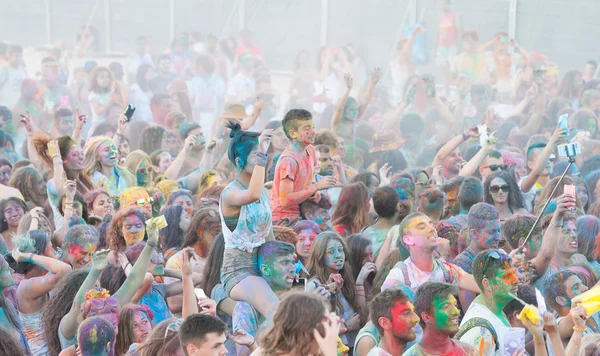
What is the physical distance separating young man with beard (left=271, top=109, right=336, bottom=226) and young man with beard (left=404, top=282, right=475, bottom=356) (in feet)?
6.79

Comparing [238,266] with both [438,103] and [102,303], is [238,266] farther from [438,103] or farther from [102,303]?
[438,103]

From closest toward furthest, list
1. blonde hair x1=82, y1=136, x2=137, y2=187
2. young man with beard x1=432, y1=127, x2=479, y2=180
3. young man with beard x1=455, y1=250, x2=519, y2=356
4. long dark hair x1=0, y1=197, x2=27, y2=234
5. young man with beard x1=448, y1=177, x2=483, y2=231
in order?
young man with beard x1=455, y1=250, x2=519, y2=356 < long dark hair x1=0, y1=197, x2=27, y2=234 < young man with beard x1=448, y1=177, x2=483, y2=231 < blonde hair x1=82, y1=136, x2=137, y2=187 < young man with beard x1=432, y1=127, x2=479, y2=180

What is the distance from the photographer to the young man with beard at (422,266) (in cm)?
643

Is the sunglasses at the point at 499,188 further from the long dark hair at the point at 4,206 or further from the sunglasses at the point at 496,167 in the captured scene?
the long dark hair at the point at 4,206

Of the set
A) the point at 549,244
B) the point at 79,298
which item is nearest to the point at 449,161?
the point at 549,244

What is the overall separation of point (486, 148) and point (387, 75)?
8083 mm

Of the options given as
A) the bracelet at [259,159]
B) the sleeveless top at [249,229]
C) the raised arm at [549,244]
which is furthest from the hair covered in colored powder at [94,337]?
the raised arm at [549,244]

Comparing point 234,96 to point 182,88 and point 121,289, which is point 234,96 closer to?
point 182,88

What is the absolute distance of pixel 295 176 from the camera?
7426 mm

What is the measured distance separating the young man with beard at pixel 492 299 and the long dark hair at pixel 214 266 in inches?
56.9

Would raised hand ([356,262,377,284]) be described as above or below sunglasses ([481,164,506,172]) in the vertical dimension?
below

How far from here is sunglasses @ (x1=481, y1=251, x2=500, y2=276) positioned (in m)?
5.77

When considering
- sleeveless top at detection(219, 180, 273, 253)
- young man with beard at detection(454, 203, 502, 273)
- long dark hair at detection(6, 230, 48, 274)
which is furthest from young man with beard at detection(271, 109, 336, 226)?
long dark hair at detection(6, 230, 48, 274)

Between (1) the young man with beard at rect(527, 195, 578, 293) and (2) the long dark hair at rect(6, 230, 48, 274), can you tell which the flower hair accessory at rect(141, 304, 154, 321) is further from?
(1) the young man with beard at rect(527, 195, 578, 293)
